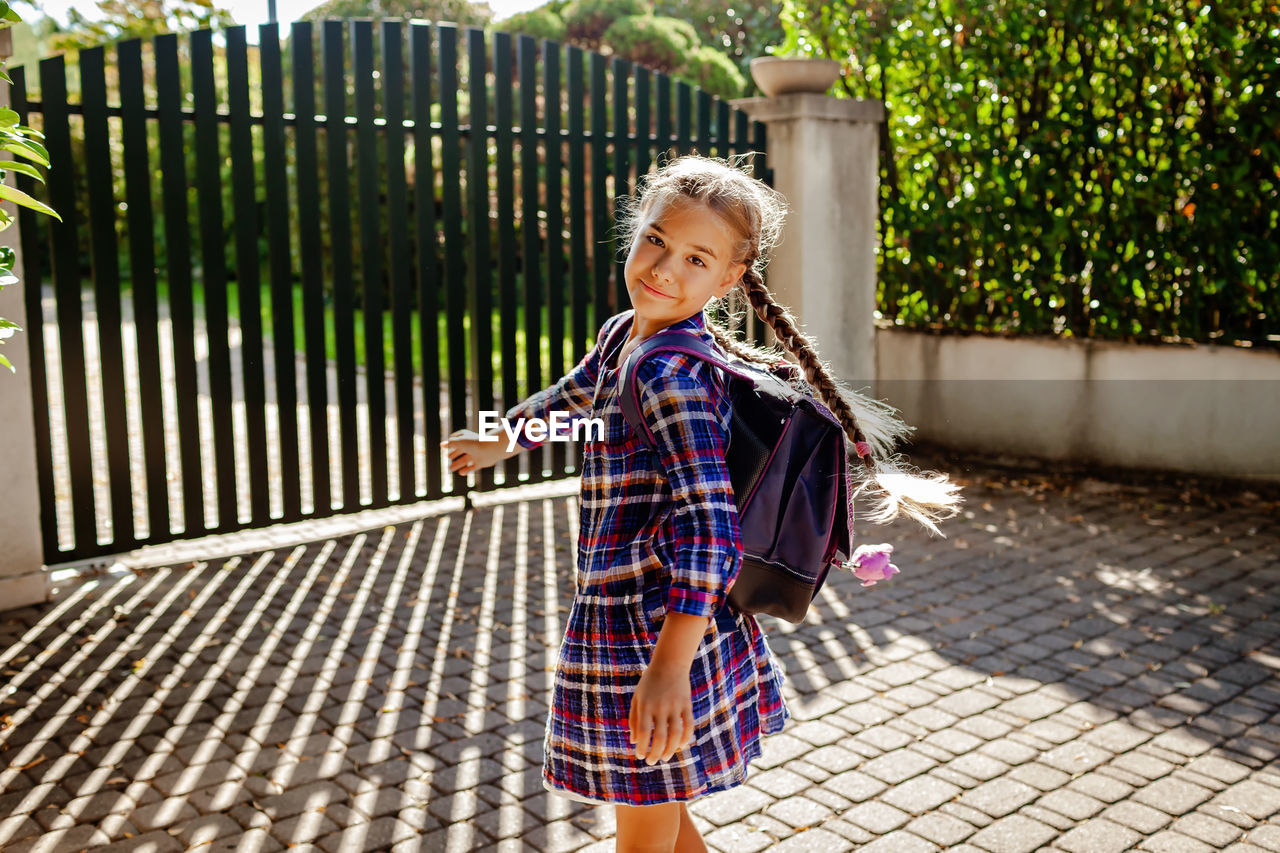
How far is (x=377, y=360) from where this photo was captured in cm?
564

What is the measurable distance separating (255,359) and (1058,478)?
4785 mm

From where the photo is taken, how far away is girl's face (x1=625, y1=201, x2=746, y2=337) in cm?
201

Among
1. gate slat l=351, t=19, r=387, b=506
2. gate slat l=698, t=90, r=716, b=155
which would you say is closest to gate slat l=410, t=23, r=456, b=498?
gate slat l=351, t=19, r=387, b=506

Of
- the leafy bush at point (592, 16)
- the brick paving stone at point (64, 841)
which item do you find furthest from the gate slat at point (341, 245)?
the leafy bush at point (592, 16)

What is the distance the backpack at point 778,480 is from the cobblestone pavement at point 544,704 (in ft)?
4.04

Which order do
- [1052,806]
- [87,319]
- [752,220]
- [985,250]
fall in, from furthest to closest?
[87,319] → [985,250] → [1052,806] → [752,220]

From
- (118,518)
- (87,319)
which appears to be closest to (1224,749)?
(118,518)

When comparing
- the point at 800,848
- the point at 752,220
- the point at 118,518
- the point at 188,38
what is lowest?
the point at 800,848

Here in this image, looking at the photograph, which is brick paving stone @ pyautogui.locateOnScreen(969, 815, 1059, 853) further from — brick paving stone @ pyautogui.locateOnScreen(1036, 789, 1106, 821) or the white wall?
the white wall

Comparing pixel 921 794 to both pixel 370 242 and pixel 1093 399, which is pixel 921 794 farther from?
pixel 1093 399

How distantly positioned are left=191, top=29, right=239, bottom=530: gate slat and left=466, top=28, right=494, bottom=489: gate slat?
1251mm

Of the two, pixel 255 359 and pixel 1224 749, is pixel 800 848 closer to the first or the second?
pixel 1224 749

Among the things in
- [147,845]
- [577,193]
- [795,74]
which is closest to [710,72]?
[795,74]

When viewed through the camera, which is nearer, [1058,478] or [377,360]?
[377,360]
